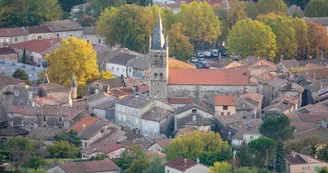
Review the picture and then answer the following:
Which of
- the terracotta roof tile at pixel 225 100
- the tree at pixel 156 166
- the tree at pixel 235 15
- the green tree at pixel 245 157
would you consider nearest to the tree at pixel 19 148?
the tree at pixel 156 166

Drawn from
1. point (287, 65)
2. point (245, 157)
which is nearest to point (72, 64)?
point (287, 65)

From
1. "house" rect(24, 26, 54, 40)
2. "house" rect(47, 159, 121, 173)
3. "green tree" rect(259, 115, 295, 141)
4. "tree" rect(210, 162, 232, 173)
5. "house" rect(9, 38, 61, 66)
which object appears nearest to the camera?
"tree" rect(210, 162, 232, 173)

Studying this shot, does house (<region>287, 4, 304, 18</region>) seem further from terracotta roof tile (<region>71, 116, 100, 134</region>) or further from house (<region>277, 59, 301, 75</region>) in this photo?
terracotta roof tile (<region>71, 116, 100, 134</region>)

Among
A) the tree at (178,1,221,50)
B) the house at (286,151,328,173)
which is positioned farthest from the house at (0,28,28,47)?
the house at (286,151,328,173)

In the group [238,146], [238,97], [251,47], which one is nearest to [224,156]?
[238,146]

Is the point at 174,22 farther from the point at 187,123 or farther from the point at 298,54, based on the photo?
the point at 187,123

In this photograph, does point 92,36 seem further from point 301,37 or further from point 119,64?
point 301,37
